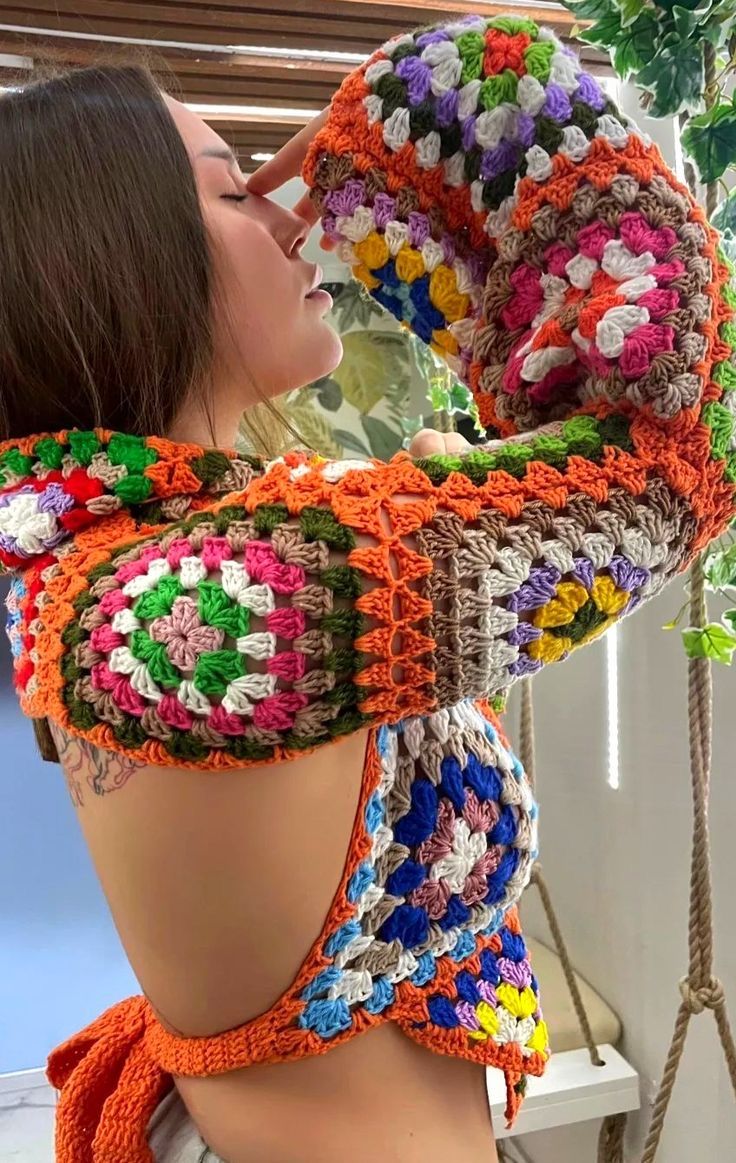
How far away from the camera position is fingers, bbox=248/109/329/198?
0.63 meters

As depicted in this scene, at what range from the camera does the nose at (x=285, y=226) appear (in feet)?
2.18

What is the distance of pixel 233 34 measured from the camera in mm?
1032

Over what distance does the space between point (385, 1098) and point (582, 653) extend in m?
1.11

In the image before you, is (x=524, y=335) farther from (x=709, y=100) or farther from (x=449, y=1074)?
(x=449, y=1074)

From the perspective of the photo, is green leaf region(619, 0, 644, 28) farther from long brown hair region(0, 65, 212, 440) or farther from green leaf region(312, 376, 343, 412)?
green leaf region(312, 376, 343, 412)

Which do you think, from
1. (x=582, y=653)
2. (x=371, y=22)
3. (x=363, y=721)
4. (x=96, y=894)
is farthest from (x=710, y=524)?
(x=96, y=894)

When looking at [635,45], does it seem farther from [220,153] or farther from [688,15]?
[220,153]

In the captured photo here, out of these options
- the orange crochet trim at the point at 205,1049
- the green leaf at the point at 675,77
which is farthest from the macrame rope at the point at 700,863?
the green leaf at the point at 675,77

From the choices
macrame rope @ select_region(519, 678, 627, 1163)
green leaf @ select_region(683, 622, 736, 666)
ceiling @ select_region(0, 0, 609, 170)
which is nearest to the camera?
green leaf @ select_region(683, 622, 736, 666)

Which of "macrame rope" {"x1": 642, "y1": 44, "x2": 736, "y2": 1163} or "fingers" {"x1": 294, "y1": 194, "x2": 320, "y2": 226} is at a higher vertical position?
"fingers" {"x1": 294, "y1": 194, "x2": 320, "y2": 226}

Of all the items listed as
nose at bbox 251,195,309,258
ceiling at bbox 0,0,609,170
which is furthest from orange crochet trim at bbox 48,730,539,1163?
ceiling at bbox 0,0,609,170

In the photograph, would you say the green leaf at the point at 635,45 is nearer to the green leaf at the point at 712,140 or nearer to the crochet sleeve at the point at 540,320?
the green leaf at the point at 712,140

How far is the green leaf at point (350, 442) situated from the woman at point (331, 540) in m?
1.26

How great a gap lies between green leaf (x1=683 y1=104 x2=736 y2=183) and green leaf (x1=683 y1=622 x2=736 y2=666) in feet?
1.24
